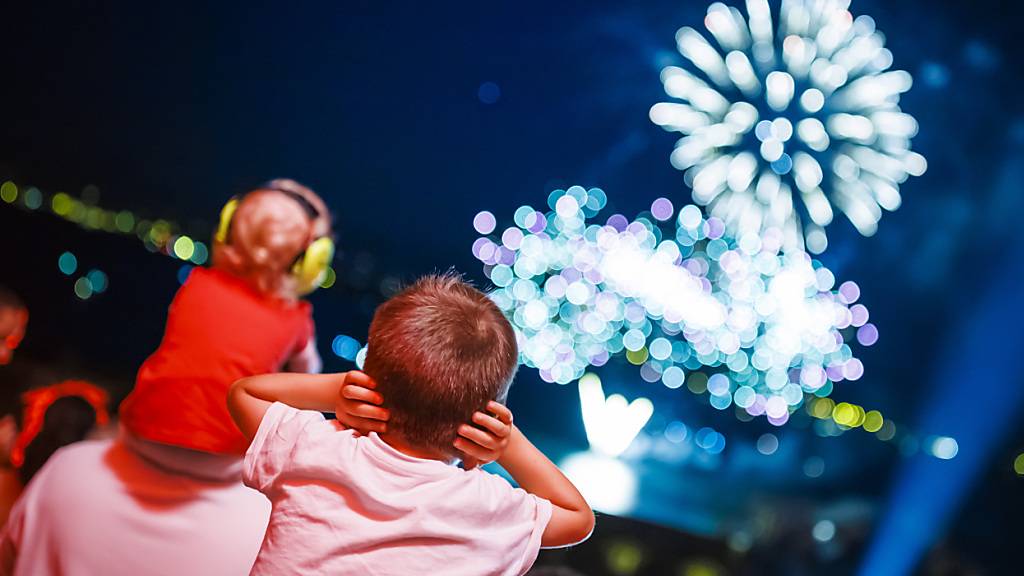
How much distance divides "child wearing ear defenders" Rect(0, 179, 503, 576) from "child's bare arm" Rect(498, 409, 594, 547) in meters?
0.75

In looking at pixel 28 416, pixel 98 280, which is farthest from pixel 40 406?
pixel 98 280

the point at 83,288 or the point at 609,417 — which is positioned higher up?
the point at 609,417

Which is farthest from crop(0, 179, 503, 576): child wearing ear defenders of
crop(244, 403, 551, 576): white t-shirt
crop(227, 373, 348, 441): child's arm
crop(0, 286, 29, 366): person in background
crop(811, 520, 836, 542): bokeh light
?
crop(811, 520, 836, 542): bokeh light

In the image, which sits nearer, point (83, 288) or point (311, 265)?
point (311, 265)

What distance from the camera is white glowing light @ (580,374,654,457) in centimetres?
1175

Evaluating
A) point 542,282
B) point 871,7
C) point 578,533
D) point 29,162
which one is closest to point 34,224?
point 29,162

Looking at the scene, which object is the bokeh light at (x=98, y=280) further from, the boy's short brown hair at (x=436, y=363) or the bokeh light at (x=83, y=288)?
the boy's short brown hair at (x=436, y=363)

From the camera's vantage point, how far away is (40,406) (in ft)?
10.3

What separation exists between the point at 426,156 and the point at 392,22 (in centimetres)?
358

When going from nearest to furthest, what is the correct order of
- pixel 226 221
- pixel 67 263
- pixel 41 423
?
1. pixel 226 221
2. pixel 41 423
3. pixel 67 263

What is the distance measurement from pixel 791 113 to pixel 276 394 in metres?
8.78

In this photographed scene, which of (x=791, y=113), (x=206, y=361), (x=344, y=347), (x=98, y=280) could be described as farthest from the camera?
(x=344, y=347)

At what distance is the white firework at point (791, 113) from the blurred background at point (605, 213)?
204cm

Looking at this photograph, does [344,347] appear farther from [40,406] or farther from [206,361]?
[206,361]
